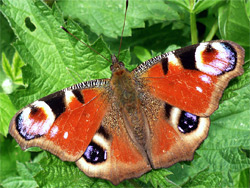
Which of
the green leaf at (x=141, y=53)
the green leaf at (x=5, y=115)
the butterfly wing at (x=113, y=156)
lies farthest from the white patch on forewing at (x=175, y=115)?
the green leaf at (x=5, y=115)

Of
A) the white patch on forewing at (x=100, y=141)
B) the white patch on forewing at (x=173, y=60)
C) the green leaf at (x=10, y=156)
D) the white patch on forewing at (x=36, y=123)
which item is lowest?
the green leaf at (x=10, y=156)

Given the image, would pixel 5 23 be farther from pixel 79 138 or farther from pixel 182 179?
pixel 182 179

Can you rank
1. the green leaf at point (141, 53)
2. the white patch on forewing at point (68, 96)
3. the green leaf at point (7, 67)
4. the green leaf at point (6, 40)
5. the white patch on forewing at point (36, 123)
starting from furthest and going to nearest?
the green leaf at point (6, 40)
the green leaf at point (7, 67)
the green leaf at point (141, 53)
the white patch on forewing at point (68, 96)
the white patch on forewing at point (36, 123)

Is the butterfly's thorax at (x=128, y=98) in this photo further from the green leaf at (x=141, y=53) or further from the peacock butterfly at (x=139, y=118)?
the green leaf at (x=141, y=53)

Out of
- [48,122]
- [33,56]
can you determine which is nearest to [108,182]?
[48,122]

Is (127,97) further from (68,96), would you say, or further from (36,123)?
(36,123)

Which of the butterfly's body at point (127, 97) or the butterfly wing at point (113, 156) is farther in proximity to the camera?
the butterfly's body at point (127, 97)
